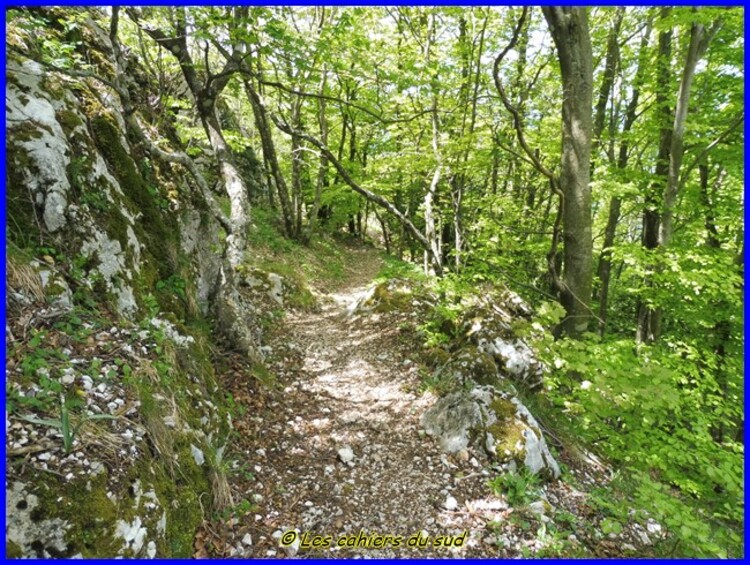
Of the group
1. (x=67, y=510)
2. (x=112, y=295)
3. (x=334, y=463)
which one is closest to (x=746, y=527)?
(x=334, y=463)

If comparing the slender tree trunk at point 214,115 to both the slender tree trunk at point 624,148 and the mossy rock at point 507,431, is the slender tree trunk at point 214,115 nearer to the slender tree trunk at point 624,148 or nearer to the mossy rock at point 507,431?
the mossy rock at point 507,431

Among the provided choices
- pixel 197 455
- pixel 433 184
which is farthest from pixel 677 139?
pixel 197 455

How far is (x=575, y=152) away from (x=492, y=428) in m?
3.03

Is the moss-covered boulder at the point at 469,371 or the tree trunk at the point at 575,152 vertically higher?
the tree trunk at the point at 575,152

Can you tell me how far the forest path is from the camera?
10.7ft

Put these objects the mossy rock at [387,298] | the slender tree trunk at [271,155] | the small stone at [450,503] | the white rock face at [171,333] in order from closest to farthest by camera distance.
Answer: the small stone at [450,503]
the white rock face at [171,333]
the mossy rock at [387,298]
the slender tree trunk at [271,155]

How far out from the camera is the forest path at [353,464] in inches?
128

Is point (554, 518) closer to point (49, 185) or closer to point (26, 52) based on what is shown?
point (49, 185)

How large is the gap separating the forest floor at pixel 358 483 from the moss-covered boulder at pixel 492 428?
6.5 inches

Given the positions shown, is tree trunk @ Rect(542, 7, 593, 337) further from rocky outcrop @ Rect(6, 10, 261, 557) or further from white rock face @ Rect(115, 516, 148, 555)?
white rock face @ Rect(115, 516, 148, 555)

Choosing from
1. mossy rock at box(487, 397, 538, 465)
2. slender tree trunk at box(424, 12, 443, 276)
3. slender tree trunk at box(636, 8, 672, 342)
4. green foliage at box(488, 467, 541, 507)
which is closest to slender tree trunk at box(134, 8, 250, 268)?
slender tree trunk at box(424, 12, 443, 276)

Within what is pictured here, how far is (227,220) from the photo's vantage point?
5.39 metres

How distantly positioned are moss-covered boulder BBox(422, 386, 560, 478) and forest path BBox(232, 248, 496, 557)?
8.5 inches

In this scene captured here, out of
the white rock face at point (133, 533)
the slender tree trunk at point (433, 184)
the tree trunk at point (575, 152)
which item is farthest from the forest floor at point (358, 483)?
the slender tree trunk at point (433, 184)
